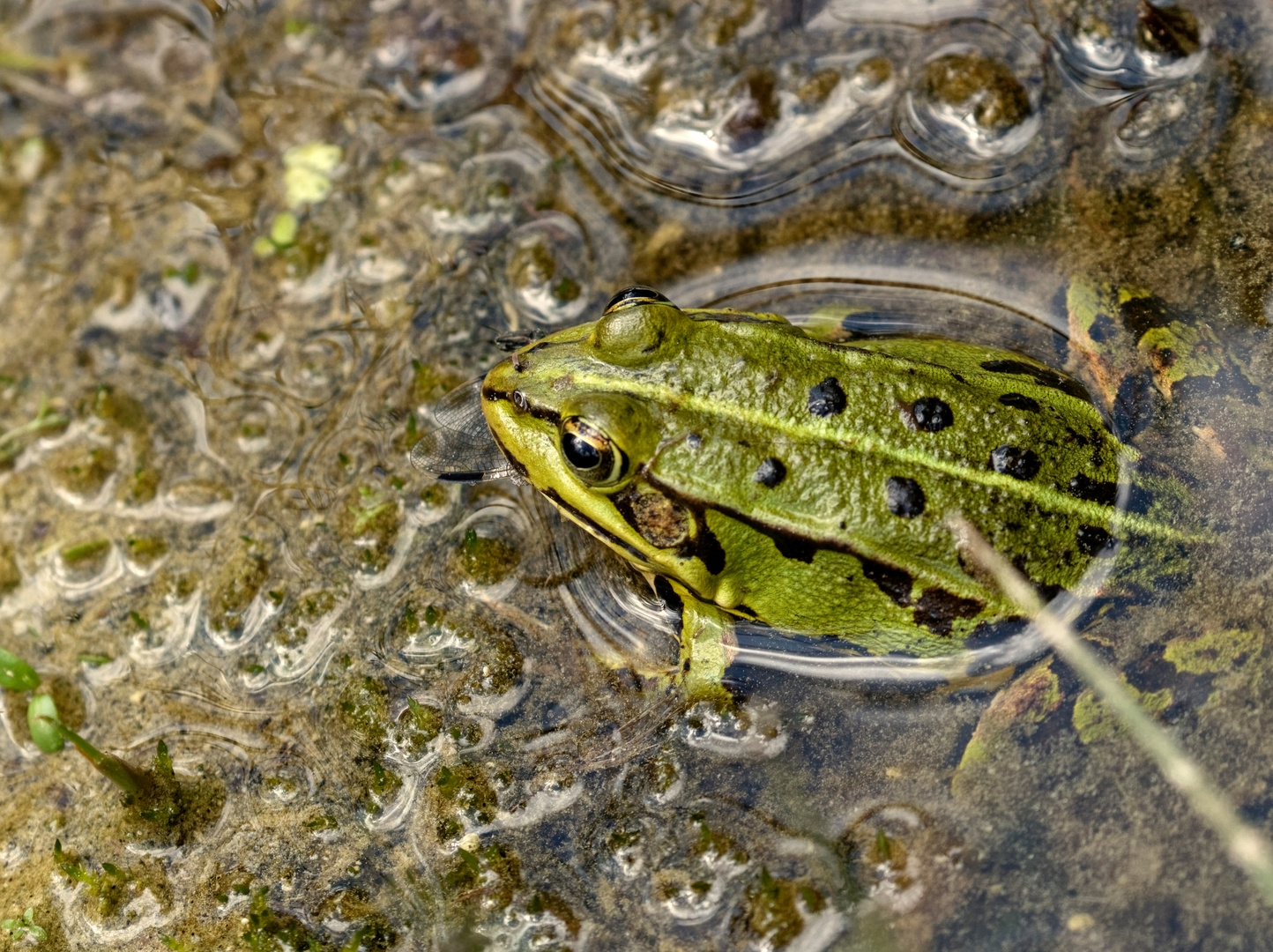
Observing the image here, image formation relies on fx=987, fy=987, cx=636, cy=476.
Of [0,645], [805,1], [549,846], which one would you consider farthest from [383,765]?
[805,1]

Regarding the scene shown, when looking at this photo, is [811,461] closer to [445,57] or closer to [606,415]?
[606,415]

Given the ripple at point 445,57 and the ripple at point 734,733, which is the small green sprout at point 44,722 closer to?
the ripple at point 734,733

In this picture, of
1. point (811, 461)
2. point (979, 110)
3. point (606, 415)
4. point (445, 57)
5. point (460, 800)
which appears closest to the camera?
point (606, 415)

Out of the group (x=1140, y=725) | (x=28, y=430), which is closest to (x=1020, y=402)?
(x=1140, y=725)

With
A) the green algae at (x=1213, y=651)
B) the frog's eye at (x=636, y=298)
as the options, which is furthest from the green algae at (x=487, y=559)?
the green algae at (x=1213, y=651)

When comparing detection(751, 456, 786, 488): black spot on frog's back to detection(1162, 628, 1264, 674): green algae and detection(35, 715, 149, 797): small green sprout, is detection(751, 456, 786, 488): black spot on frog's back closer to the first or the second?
detection(1162, 628, 1264, 674): green algae

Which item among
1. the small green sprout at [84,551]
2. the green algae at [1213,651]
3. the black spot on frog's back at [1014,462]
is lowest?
the small green sprout at [84,551]

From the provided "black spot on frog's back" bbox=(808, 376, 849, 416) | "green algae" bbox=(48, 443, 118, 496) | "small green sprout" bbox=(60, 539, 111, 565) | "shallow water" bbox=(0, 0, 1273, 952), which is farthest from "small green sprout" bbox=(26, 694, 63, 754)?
"black spot on frog's back" bbox=(808, 376, 849, 416)
